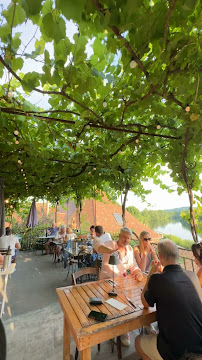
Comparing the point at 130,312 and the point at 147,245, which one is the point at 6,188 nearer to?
the point at 147,245

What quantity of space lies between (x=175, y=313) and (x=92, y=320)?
0.73 meters

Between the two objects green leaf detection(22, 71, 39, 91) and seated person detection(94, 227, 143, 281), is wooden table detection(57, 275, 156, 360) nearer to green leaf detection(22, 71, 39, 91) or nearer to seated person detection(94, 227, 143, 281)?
seated person detection(94, 227, 143, 281)

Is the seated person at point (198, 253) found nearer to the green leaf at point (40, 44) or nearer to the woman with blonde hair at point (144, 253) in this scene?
the woman with blonde hair at point (144, 253)

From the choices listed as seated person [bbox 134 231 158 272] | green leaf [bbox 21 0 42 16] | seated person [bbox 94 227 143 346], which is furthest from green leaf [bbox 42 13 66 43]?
seated person [bbox 134 231 158 272]

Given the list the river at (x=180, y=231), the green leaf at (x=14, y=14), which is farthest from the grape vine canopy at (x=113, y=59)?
the river at (x=180, y=231)

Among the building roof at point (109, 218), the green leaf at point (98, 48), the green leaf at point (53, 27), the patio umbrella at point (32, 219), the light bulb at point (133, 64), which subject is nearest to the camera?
the green leaf at point (53, 27)

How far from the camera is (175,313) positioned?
1429mm

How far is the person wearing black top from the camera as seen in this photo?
1.39m

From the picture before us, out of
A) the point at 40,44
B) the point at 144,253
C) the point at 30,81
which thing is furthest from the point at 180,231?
the point at 40,44

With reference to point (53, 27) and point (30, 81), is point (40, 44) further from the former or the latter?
point (53, 27)

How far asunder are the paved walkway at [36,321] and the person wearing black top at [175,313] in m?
0.95

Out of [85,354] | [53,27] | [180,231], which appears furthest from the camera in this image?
[180,231]

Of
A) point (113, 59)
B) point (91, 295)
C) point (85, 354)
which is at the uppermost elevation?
point (113, 59)

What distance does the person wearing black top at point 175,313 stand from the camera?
1.39m
